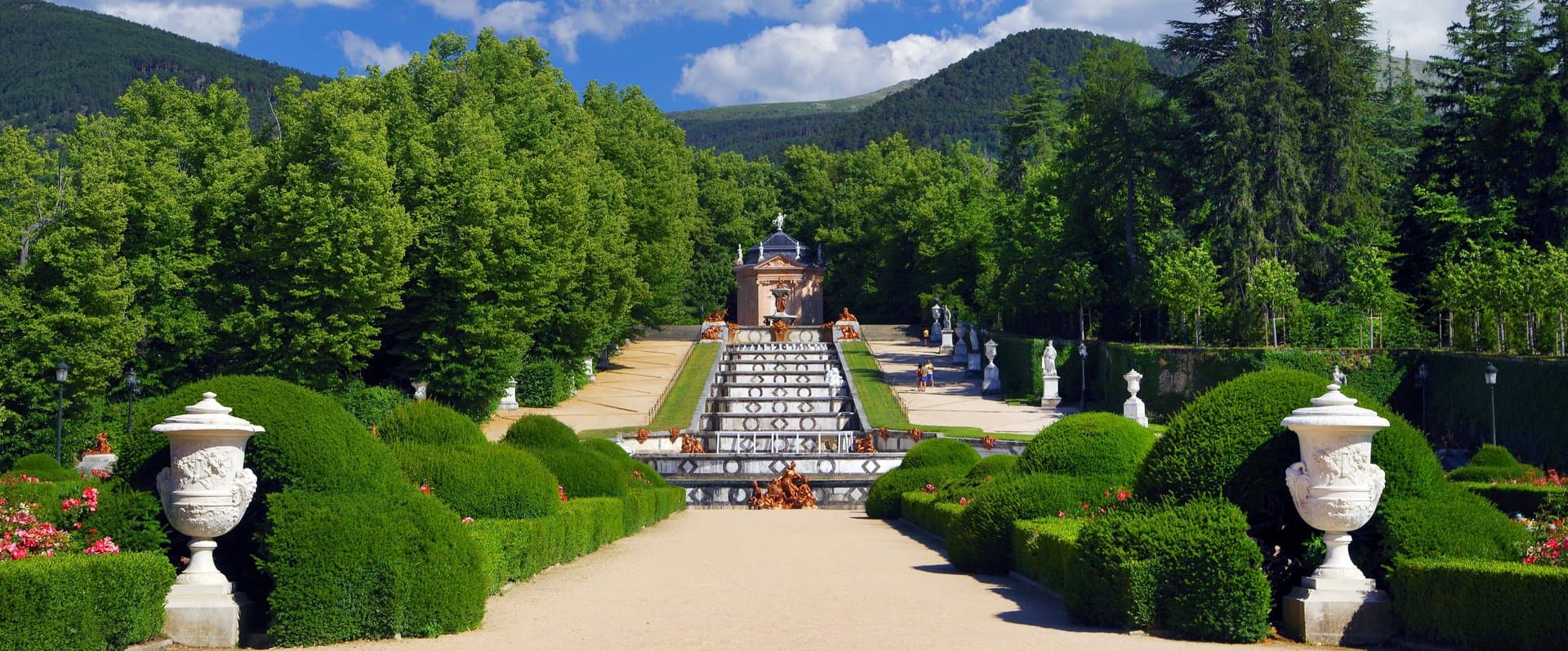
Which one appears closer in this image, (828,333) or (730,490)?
(730,490)

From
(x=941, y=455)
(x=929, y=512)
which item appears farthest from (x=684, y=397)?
(x=929, y=512)

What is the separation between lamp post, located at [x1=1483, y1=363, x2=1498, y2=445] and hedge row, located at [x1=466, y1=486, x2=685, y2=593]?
16.8 meters

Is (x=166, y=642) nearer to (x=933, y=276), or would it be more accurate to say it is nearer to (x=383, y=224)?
(x=383, y=224)

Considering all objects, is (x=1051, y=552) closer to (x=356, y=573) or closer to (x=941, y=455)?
(x=356, y=573)

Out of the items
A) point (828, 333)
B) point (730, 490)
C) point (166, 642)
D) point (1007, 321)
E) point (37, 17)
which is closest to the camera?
point (166, 642)

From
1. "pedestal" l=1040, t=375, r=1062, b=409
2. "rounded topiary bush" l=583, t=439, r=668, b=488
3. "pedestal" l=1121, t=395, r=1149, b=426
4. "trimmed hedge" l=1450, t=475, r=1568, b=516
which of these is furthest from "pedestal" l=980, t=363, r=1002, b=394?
"trimmed hedge" l=1450, t=475, r=1568, b=516

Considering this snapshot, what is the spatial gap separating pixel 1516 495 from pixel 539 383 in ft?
102

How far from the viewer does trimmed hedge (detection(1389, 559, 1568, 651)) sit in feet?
28.6

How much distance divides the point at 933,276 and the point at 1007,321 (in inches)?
454

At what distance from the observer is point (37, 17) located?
5960 inches

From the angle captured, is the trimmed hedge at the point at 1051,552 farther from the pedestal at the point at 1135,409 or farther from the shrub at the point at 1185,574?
the pedestal at the point at 1135,409

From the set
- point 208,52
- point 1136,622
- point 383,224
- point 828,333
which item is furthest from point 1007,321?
point 208,52

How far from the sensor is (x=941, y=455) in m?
25.7

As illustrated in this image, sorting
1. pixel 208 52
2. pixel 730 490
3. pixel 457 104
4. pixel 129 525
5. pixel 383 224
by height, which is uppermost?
pixel 208 52
